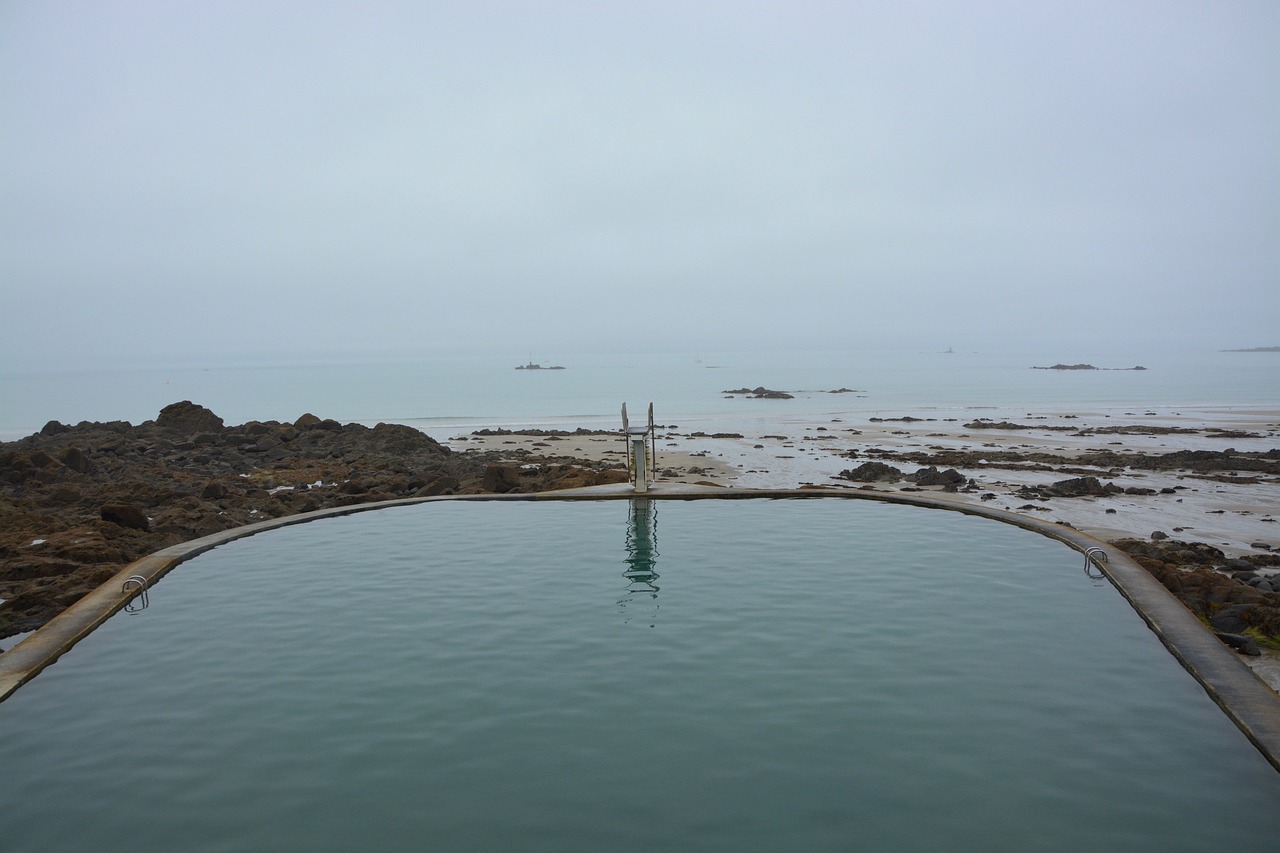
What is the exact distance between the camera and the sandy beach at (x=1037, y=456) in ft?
60.4

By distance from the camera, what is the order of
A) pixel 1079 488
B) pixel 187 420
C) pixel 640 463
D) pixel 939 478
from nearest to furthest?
pixel 640 463, pixel 1079 488, pixel 939 478, pixel 187 420

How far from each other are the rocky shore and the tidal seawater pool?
1987 mm

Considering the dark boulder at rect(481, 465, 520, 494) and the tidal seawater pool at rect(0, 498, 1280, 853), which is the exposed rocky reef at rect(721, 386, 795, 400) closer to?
the dark boulder at rect(481, 465, 520, 494)

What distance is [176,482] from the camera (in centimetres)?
2155

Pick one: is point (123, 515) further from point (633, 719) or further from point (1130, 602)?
point (1130, 602)

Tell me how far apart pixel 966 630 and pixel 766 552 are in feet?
11.6

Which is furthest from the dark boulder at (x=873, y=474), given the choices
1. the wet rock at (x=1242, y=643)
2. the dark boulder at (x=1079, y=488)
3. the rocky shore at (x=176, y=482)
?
the wet rock at (x=1242, y=643)

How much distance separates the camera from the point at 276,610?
362 inches

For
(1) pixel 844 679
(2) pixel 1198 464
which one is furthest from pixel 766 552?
(2) pixel 1198 464

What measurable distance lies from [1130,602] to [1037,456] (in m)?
23.4

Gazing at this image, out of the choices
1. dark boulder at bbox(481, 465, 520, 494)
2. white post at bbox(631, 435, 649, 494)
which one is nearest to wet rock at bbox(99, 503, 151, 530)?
dark boulder at bbox(481, 465, 520, 494)

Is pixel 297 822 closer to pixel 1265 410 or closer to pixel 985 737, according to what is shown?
pixel 985 737

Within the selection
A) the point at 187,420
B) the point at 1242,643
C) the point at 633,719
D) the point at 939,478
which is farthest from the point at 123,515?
the point at 187,420

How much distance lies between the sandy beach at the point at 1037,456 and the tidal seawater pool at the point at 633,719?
31.2 feet
